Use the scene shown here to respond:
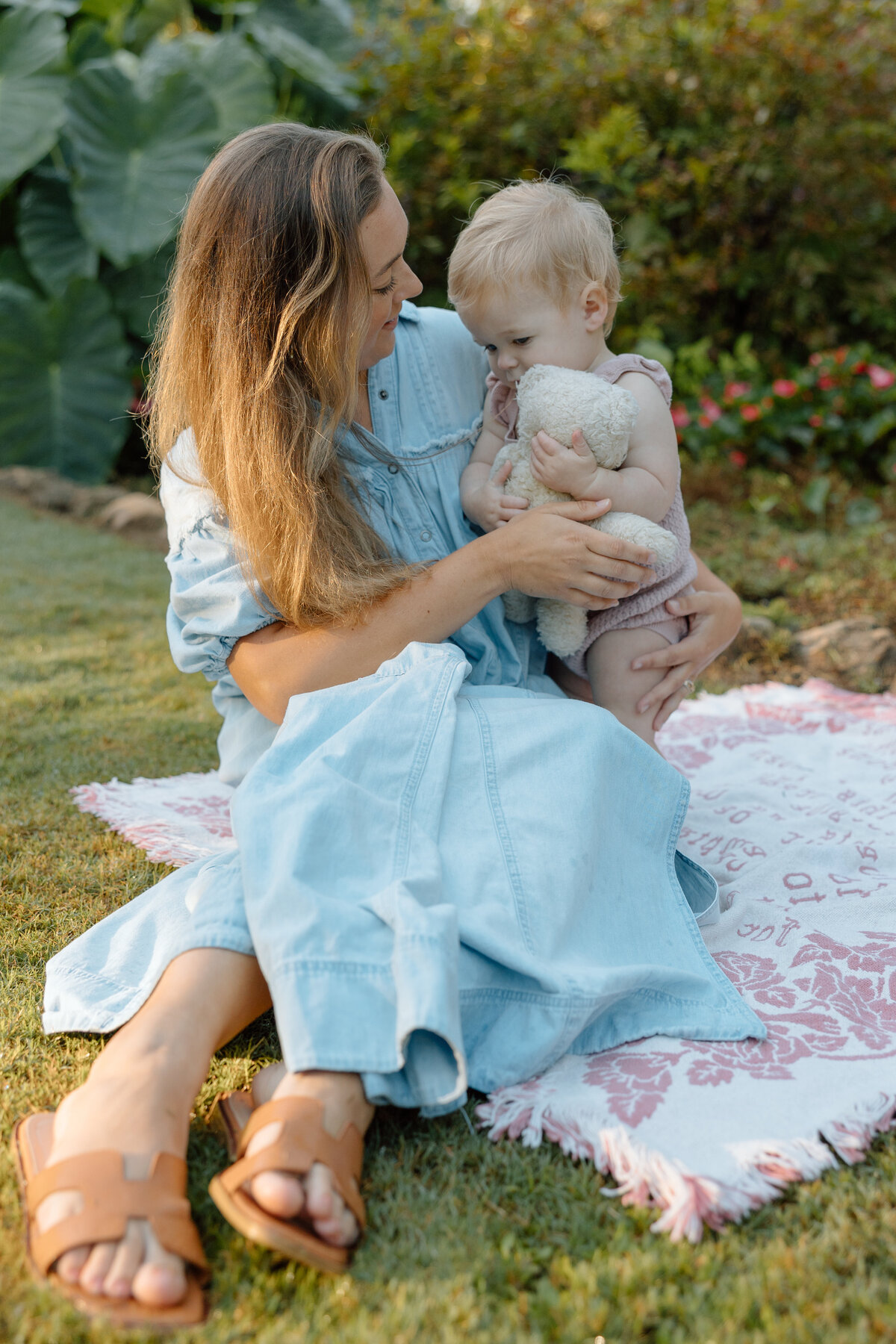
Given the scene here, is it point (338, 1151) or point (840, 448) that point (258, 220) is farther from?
point (840, 448)

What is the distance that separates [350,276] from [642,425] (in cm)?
59

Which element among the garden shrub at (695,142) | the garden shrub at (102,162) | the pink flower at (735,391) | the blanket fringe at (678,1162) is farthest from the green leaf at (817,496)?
the blanket fringe at (678,1162)

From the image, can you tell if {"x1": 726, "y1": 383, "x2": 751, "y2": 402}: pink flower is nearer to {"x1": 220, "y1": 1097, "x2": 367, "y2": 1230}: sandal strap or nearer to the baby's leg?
the baby's leg

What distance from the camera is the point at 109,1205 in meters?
1.11

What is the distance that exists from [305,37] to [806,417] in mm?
3777

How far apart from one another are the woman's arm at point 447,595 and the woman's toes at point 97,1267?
0.86 meters

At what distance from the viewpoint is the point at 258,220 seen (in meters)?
1.67

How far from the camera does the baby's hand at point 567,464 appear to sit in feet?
6.05

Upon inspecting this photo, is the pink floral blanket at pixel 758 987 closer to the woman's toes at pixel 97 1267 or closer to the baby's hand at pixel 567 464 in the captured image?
the woman's toes at pixel 97 1267

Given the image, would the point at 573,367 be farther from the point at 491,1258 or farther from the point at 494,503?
the point at 491,1258

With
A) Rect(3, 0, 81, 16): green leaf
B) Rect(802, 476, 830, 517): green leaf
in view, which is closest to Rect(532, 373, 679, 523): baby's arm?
Rect(802, 476, 830, 517): green leaf

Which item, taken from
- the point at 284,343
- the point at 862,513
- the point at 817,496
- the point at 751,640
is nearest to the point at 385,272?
the point at 284,343

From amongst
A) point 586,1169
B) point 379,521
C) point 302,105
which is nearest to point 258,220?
point 379,521

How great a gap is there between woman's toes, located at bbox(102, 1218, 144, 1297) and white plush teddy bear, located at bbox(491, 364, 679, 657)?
125 cm
